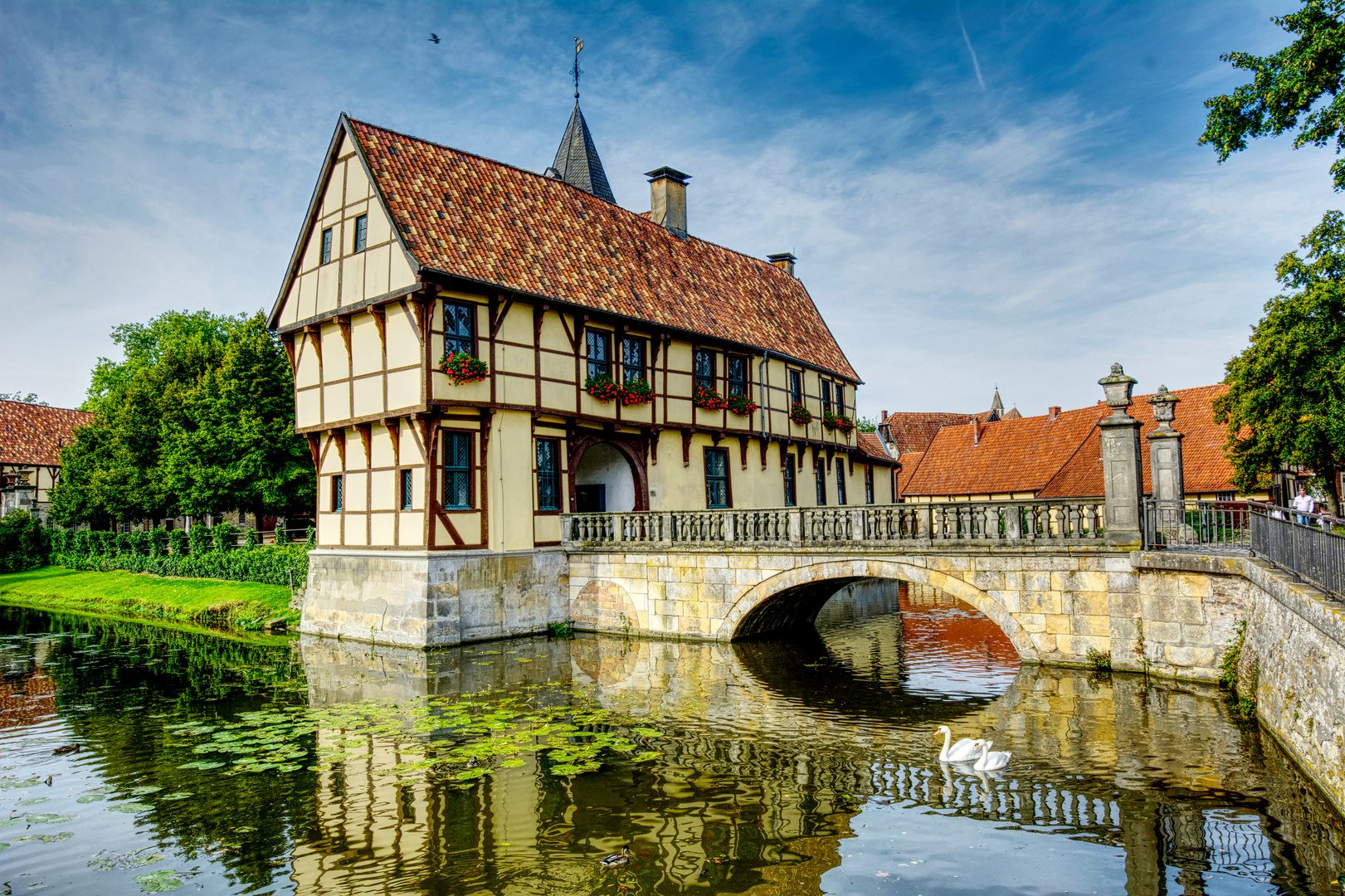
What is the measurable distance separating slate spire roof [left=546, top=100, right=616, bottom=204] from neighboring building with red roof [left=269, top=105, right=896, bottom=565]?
5.37 metres

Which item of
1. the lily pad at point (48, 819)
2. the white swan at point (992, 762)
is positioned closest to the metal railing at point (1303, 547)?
the white swan at point (992, 762)

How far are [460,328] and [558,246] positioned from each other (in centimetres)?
429

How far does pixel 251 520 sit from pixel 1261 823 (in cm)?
3770

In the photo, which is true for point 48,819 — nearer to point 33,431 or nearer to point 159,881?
point 159,881

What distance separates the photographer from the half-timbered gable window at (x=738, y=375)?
25109 millimetres

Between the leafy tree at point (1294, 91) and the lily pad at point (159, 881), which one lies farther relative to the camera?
the leafy tree at point (1294, 91)

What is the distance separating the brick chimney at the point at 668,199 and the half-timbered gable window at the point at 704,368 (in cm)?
537

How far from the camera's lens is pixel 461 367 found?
17688mm

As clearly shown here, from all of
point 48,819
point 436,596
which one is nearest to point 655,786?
point 48,819

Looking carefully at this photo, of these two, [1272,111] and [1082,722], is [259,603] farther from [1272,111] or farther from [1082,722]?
[1272,111]

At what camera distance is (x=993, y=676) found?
46.5ft

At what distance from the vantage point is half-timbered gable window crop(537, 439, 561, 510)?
19938 millimetres

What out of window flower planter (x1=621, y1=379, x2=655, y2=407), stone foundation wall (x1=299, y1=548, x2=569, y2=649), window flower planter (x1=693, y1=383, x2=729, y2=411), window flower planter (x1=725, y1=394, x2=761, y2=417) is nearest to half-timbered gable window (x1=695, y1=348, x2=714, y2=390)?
window flower planter (x1=693, y1=383, x2=729, y2=411)

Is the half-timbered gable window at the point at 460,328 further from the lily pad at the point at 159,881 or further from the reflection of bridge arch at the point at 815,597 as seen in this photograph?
the lily pad at the point at 159,881
